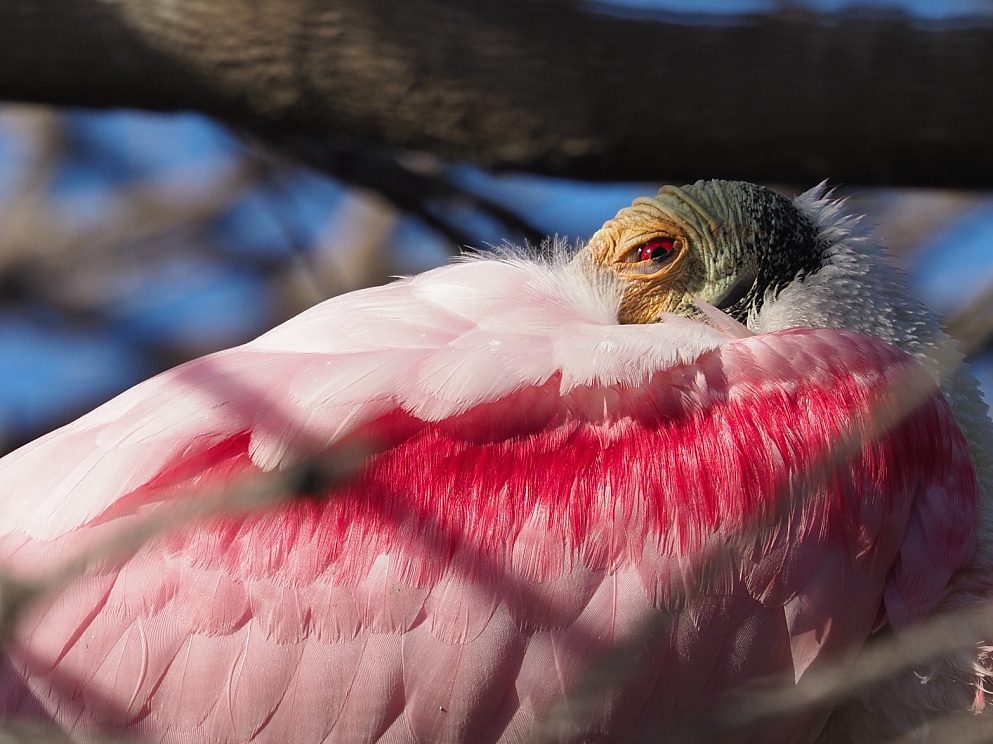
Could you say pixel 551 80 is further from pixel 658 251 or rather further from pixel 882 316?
pixel 882 316

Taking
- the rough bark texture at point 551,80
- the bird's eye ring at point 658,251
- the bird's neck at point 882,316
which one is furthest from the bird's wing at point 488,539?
the bird's eye ring at point 658,251

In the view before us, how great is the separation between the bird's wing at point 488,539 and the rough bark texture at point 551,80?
514 mm

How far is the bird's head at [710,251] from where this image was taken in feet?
8.97

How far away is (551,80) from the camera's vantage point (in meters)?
2.61

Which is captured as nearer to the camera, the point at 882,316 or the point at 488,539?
the point at 488,539

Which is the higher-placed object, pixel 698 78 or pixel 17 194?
pixel 698 78

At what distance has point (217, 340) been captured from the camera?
5359 mm

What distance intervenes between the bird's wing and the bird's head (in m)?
0.55

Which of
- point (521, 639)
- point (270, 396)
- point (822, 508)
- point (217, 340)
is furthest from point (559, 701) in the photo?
point (217, 340)

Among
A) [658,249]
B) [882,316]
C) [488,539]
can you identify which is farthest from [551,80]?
[488,539]

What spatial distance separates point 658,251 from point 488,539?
96 cm

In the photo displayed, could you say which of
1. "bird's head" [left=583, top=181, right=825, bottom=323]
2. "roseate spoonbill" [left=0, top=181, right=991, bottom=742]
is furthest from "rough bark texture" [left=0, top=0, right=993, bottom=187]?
"roseate spoonbill" [left=0, top=181, right=991, bottom=742]

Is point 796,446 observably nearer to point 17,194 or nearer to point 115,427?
point 115,427

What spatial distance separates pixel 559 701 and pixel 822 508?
508 mm
